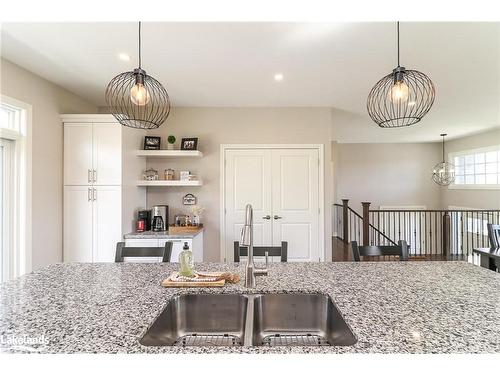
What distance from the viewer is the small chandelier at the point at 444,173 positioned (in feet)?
23.9

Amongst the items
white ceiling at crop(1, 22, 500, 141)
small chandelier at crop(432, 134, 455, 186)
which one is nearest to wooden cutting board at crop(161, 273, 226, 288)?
white ceiling at crop(1, 22, 500, 141)

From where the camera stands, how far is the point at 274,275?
1.66 meters

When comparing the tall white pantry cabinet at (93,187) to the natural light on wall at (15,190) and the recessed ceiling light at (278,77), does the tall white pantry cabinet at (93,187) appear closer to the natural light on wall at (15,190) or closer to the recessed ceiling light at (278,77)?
the natural light on wall at (15,190)

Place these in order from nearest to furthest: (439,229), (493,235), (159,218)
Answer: (493,235) → (159,218) → (439,229)

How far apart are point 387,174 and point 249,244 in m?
8.20

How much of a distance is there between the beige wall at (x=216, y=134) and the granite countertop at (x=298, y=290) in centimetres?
247

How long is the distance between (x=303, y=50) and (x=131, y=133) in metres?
2.45

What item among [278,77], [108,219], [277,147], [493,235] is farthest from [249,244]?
[493,235]

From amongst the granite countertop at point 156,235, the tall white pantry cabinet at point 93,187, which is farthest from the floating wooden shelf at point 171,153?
the granite countertop at point 156,235

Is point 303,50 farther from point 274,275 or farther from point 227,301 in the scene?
point 227,301

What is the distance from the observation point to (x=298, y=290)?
1.41 metres

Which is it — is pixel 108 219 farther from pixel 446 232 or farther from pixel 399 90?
pixel 446 232

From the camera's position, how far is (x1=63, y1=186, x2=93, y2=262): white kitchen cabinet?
11.4ft
